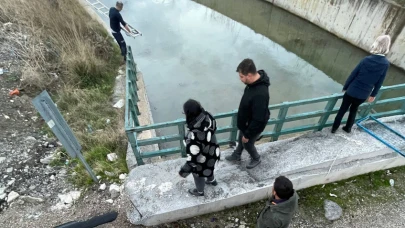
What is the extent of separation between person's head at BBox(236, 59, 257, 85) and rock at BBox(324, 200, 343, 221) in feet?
7.38

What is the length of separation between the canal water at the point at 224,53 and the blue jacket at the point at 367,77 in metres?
3.42

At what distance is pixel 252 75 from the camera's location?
258 cm

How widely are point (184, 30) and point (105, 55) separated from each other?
4.90 m

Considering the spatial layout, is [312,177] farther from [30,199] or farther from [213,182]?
[30,199]

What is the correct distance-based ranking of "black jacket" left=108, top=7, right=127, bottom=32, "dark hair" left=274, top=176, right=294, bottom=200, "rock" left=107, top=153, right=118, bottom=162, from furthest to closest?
"black jacket" left=108, top=7, right=127, bottom=32 < "rock" left=107, top=153, right=118, bottom=162 < "dark hair" left=274, top=176, right=294, bottom=200

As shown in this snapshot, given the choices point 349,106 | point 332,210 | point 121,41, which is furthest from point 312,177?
point 121,41

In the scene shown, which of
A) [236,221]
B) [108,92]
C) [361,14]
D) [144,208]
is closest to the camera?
[144,208]

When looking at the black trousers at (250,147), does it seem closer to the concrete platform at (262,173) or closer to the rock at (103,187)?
the concrete platform at (262,173)

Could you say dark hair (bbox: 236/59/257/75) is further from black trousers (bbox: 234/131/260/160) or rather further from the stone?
the stone

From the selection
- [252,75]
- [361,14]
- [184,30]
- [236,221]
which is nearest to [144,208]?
[236,221]

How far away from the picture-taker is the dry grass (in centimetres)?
435

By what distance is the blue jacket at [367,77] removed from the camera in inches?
122

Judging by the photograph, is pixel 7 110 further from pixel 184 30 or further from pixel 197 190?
pixel 184 30

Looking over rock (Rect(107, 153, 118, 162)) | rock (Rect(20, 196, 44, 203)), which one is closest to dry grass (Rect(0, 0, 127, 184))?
rock (Rect(107, 153, 118, 162))
